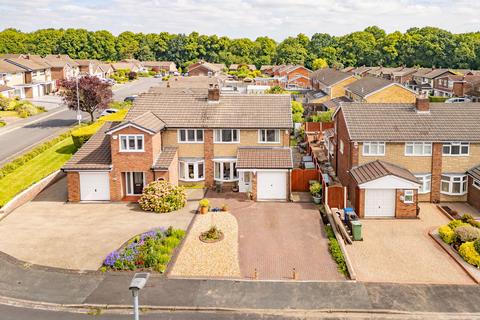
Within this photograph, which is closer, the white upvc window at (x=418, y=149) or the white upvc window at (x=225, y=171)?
the white upvc window at (x=418, y=149)

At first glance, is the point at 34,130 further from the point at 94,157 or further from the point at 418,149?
the point at 418,149

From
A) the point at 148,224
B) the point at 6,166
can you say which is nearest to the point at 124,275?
the point at 148,224

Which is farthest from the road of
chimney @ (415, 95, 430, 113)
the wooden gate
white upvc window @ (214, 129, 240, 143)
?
chimney @ (415, 95, 430, 113)

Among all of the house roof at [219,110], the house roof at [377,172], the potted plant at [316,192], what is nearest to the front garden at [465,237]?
the house roof at [377,172]

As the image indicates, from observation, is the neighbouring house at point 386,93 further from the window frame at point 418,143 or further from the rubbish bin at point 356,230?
the rubbish bin at point 356,230

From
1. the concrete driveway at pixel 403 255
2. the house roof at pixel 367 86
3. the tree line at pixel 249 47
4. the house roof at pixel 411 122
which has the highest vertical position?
the tree line at pixel 249 47

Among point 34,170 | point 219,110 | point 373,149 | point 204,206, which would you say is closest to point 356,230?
point 373,149
